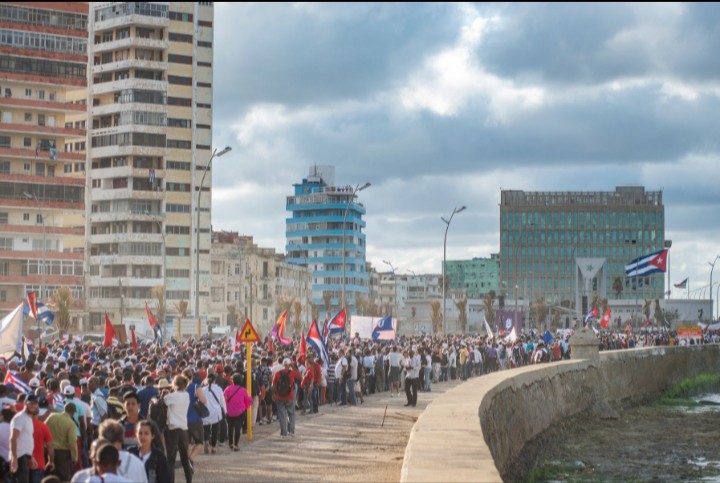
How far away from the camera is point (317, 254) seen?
173 meters

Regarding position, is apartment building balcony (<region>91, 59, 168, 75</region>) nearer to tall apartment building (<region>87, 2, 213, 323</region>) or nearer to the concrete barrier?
tall apartment building (<region>87, 2, 213, 323</region>)

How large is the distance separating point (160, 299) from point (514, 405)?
244 ft

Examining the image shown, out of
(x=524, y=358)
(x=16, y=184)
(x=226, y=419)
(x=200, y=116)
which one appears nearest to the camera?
(x=226, y=419)

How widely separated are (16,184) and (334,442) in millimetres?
73595

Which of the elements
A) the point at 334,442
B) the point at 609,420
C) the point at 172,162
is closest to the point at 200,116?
the point at 172,162

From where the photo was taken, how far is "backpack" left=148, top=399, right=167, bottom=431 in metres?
16.5

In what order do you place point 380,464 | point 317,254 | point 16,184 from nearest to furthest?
1. point 380,464
2. point 16,184
3. point 317,254

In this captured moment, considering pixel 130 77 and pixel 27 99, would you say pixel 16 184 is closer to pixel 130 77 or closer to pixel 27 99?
pixel 27 99

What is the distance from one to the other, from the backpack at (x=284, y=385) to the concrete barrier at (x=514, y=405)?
354 cm

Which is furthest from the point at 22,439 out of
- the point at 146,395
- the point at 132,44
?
the point at 132,44

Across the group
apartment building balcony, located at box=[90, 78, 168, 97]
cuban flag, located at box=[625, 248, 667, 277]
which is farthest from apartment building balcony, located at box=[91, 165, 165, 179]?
cuban flag, located at box=[625, 248, 667, 277]

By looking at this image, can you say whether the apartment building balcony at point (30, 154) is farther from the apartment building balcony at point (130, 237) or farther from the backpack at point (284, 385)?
the backpack at point (284, 385)

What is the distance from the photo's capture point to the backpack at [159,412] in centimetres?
1645

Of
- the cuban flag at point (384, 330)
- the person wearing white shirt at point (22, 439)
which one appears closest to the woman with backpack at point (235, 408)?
the person wearing white shirt at point (22, 439)
